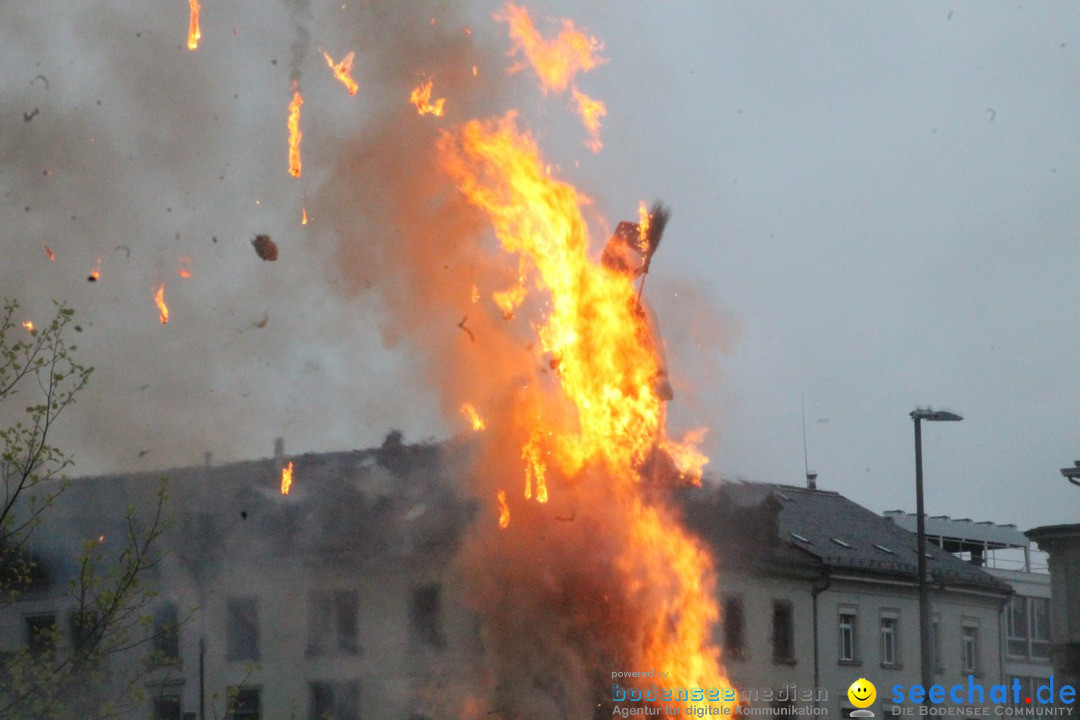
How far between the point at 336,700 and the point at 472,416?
347 inches

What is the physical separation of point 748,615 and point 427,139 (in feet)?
54.5

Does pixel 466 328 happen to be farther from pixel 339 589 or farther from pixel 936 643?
pixel 936 643

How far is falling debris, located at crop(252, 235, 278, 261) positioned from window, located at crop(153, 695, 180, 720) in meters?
12.3

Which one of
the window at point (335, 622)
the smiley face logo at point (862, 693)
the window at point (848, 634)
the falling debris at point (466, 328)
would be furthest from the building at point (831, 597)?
the window at point (335, 622)

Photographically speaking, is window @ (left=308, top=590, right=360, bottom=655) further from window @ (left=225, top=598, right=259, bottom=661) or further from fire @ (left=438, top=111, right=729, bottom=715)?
fire @ (left=438, top=111, right=729, bottom=715)

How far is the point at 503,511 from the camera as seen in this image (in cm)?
2480

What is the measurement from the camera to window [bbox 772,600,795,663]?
116 feet

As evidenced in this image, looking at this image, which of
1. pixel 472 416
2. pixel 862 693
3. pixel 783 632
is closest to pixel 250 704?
pixel 472 416

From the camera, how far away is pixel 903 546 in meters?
42.7

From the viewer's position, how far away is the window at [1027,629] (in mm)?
49688

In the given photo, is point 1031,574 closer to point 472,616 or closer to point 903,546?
point 903,546

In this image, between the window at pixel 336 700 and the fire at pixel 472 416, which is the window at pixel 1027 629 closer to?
the window at pixel 336 700

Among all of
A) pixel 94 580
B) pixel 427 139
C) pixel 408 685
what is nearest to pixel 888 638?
pixel 408 685

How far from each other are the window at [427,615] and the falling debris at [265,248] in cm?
861
